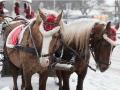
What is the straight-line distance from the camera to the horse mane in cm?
666

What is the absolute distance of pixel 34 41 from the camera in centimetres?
670

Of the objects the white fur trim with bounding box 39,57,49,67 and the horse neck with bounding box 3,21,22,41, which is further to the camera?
the horse neck with bounding box 3,21,22,41

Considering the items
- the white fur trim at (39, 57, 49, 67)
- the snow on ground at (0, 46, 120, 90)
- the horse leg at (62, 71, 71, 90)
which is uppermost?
the white fur trim at (39, 57, 49, 67)

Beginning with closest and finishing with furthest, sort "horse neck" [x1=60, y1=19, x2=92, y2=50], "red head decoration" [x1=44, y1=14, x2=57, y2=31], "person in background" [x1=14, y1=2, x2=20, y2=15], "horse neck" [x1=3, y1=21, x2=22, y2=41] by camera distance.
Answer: "red head decoration" [x1=44, y1=14, x2=57, y2=31] < "horse neck" [x1=60, y1=19, x2=92, y2=50] < "horse neck" [x1=3, y1=21, x2=22, y2=41] < "person in background" [x1=14, y1=2, x2=20, y2=15]

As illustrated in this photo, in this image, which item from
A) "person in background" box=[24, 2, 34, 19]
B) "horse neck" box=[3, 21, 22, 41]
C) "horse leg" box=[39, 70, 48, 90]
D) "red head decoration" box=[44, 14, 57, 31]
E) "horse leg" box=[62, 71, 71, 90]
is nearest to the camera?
"red head decoration" box=[44, 14, 57, 31]

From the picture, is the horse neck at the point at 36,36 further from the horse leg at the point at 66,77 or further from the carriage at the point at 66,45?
the horse leg at the point at 66,77

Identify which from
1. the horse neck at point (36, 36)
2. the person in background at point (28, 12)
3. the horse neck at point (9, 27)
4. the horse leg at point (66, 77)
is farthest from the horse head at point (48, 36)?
the person in background at point (28, 12)

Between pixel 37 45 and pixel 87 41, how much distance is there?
83 centimetres

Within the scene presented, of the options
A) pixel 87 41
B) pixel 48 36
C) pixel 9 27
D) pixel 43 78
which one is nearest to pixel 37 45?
pixel 48 36

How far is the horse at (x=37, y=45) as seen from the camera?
626 centimetres

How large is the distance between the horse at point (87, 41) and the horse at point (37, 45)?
26cm

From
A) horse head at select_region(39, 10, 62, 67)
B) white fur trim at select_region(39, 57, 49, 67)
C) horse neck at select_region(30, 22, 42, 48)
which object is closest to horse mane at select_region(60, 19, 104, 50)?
horse head at select_region(39, 10, 62, 67)

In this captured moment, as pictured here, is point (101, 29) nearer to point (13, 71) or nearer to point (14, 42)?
point (14, 42)

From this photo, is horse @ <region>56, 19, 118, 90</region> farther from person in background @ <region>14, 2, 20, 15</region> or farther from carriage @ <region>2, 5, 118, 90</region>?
person in background @ <region>14, 2, 20, 15</region>
